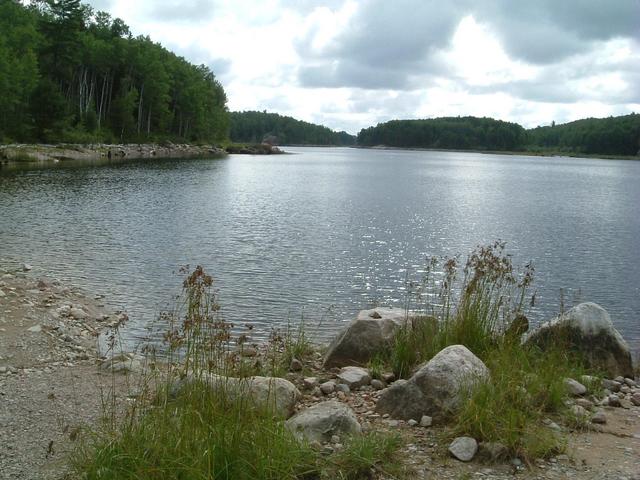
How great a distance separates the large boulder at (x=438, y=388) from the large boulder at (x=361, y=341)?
2.55 metres

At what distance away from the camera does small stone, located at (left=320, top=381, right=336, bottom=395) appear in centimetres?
925

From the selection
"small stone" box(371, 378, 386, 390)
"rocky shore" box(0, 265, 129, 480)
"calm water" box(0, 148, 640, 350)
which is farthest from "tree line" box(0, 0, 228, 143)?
"small stone" box(371, 378, 386, 390)

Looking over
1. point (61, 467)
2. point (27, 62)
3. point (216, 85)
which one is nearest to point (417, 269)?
point (61, 467)

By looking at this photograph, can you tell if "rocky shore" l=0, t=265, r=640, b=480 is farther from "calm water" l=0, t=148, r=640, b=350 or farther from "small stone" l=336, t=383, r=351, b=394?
"calm water" l=0, t=148, r=640, b=350

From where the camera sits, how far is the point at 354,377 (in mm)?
9617

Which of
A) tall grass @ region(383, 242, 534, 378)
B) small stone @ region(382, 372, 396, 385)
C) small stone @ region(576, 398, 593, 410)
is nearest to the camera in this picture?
small stone @ region(576, 398, 593, 410)

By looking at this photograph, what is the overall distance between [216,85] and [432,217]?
131 metres

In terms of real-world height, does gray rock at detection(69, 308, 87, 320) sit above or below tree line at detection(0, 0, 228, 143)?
below

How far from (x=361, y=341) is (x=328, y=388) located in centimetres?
180

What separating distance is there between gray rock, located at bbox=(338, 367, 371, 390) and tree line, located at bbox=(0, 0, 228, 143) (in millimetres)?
68729

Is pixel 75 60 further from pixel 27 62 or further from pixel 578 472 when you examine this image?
pixel 578 472

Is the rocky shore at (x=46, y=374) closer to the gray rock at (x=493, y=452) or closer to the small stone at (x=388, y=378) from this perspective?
the small stone at (x=388, y=378)

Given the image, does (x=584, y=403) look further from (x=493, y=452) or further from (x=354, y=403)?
(x=354, y=403)

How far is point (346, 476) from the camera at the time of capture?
6.10m
